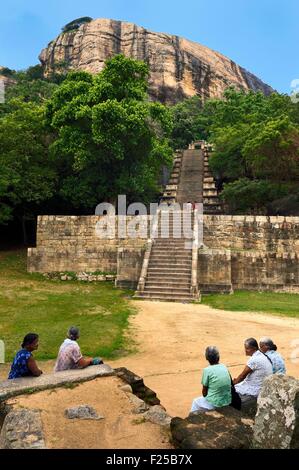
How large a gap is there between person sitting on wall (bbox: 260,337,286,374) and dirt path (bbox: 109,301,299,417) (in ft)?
5.67

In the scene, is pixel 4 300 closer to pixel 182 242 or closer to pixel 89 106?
pixel 182 242

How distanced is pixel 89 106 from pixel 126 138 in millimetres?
2990

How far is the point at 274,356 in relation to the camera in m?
5.94

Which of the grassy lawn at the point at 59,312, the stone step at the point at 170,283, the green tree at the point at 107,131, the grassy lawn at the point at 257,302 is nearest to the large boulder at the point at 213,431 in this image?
the grassy lawn at the point at 59,312

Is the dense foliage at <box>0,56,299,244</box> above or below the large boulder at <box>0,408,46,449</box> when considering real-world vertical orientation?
above

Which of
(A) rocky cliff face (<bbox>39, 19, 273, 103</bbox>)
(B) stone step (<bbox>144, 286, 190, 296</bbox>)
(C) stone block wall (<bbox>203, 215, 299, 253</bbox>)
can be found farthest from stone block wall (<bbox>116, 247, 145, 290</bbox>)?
(A) rocky cliff face (<bbox>39, 19, 273, 103</bbox>)

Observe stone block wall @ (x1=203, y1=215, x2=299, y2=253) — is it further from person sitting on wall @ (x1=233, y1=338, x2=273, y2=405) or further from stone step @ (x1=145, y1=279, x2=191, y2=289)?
person sitting on wall @ (x1=233, y1=338, x2=273, y2=405)

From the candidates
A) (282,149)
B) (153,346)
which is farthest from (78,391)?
(282,149)

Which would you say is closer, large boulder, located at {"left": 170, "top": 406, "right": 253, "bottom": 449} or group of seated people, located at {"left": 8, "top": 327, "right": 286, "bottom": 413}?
large boulder, located at {"left": 170, "top": 406, "right": 253, "bottom": 449}

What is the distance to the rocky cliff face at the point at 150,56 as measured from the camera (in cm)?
6562

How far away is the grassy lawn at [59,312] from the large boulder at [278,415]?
18.7 feet

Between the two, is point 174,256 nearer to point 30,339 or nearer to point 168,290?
point 168,290

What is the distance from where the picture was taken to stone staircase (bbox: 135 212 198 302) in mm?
16078

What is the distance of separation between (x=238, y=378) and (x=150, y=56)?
70.2m
